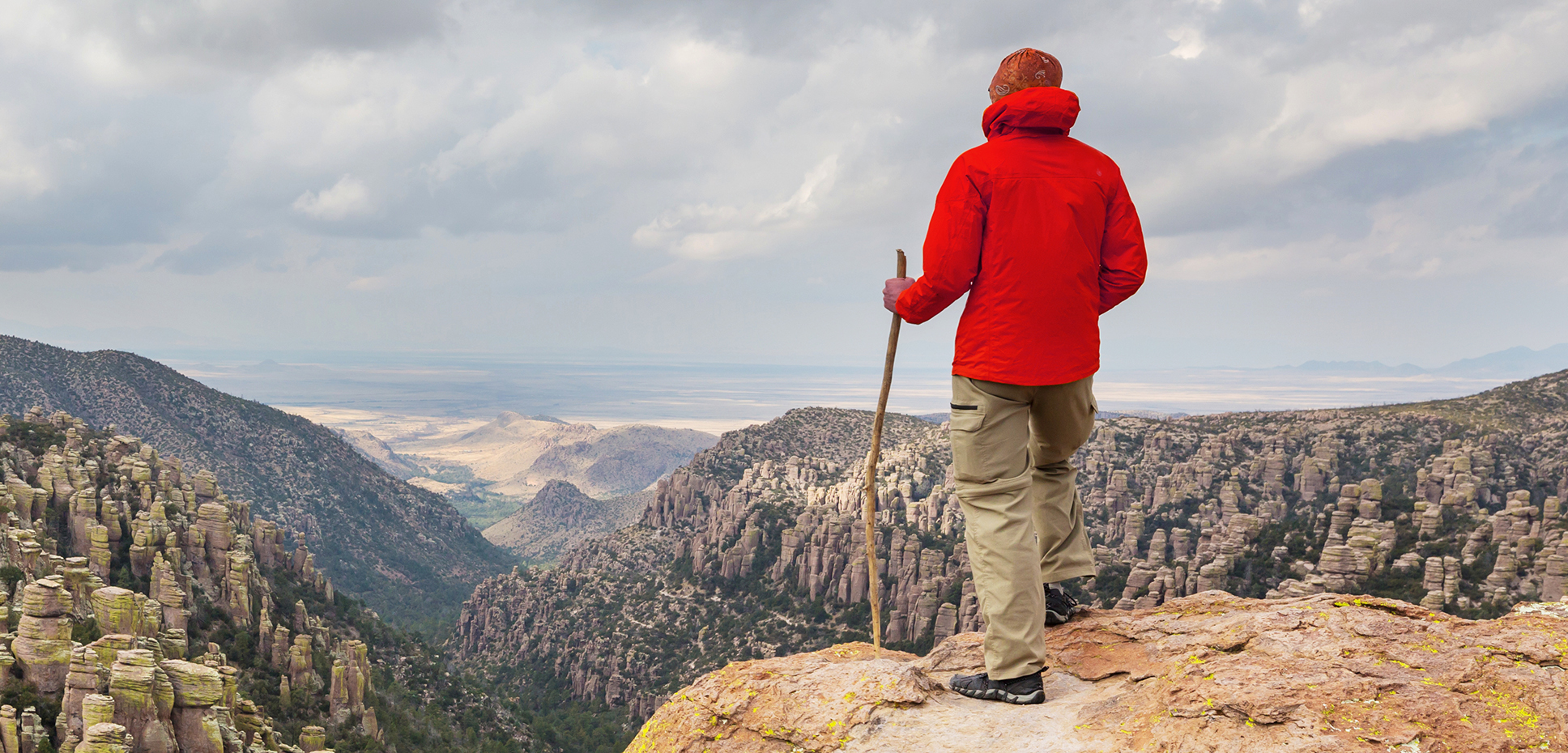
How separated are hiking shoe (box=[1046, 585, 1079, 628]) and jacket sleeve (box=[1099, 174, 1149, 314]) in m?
3.25

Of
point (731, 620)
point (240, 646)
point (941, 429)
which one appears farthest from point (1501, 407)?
point (240, 646)

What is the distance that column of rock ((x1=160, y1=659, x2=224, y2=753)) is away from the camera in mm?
32344

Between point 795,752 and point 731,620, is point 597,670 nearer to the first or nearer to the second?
point 731,620

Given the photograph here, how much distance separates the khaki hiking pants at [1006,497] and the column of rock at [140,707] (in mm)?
Answer: 35881

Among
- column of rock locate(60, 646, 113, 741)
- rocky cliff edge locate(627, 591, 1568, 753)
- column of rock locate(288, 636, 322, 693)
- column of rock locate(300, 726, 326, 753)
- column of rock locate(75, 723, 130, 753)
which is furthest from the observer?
→ column of rock locate(288, 636, 322, 693)

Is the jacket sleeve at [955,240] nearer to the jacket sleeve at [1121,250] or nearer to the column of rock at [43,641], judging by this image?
the jacket sleeve at [1121,250]

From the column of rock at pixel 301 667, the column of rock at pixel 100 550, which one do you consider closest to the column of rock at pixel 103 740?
the column of rock at pixel 301 667

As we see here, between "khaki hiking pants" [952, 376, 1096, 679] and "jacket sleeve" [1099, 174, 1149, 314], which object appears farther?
"jacket sleeve" [1099, 174, 1149, 314]

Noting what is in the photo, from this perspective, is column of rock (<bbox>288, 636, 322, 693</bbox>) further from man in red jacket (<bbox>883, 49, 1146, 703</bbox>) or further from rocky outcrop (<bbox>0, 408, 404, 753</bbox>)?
man in red jacket (<bbox>883, 49, 1146, 703</bbox>)

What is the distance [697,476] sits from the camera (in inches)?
5113

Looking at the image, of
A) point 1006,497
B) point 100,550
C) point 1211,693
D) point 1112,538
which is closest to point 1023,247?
point 1006,497

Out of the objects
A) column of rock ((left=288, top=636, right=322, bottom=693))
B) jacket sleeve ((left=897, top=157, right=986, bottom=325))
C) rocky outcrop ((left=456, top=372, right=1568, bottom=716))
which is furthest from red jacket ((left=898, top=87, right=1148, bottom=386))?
column of rock ((left=288, top=636, right=322, bottom=693))

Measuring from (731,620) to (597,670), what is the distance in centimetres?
1697

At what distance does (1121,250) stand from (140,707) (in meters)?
38.0
